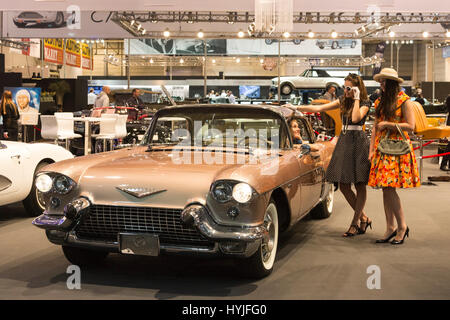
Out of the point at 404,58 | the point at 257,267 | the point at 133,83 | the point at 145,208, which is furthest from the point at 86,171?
the point at 404,58

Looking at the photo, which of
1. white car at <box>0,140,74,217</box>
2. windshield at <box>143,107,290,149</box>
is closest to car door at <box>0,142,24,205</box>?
white car at <box>0,140,74,217</box>

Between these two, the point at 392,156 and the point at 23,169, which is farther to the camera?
the point at 23,169

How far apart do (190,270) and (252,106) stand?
1666 mm

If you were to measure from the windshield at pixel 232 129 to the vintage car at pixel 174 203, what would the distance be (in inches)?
9.1

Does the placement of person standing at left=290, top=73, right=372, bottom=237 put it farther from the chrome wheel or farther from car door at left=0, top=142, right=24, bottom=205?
car door at left=0, top=142, right=24, bottom=205

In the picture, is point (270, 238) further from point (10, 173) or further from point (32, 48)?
point (32, 48)

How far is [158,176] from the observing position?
421 centimetres

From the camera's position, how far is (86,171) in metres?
→ 4.43

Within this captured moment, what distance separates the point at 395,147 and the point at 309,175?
875mm

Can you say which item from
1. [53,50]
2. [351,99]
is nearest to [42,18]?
[53,50]

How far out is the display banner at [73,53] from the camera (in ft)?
90.2

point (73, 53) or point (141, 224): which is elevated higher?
point (73, 53)
